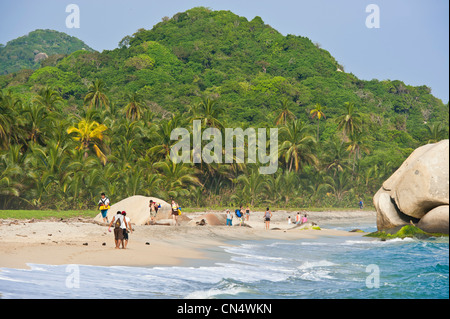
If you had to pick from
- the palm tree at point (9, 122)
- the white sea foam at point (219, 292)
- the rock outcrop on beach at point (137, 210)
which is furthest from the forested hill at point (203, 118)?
the rock outcrop on beach at point (137, 210)

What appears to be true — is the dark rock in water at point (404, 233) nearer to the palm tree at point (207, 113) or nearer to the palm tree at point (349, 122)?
the palm tree at point (207, 113)

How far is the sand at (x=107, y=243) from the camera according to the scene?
1466 cm

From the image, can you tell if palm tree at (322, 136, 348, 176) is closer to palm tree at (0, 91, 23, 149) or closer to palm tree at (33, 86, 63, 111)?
palm tree at (33, 86, 63, 111)

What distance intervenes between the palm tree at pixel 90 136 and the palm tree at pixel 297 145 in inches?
815

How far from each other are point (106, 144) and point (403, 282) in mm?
35950

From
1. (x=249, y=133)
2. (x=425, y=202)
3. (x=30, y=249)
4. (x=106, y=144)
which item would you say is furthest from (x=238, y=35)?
(x=30, y=249)

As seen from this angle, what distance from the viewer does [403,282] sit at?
49.1ft

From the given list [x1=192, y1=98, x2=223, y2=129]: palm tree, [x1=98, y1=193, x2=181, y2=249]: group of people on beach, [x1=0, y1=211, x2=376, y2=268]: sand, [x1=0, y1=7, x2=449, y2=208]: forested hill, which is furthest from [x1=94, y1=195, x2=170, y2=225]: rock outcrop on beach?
[x1=192, y1=98, x2=223, y2=129]: palm tree

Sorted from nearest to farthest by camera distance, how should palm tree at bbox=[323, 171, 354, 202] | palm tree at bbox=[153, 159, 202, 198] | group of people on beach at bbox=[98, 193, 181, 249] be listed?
group of people on beach at bbox=[98, 193, 181, 249] < palm tree at bbox=[153, 159, 202, 198] < palm tree at bbox=[323, 171, 354, 202]

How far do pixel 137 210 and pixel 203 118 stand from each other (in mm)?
22180

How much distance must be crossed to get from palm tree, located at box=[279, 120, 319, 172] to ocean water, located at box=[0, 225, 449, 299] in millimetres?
35327

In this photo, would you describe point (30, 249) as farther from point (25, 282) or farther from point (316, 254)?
point (316, 254)

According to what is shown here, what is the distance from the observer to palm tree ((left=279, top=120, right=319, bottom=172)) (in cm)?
5672

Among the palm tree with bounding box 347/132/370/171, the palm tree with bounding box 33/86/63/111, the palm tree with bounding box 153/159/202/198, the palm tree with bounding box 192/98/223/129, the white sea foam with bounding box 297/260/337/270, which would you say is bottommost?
the white sea foam with bounding box 297/260/337/270
